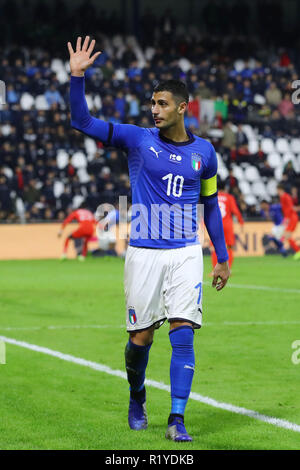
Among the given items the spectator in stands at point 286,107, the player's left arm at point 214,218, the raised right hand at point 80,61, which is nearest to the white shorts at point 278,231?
the spectator in stands at point 286,107

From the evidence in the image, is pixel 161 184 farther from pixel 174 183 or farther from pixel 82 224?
pixel 82 224

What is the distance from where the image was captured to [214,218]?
21.3 ft

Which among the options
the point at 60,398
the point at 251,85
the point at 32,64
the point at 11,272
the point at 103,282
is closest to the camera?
the point at 60,398

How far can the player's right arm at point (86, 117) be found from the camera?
5809mm

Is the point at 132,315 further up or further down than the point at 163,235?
further down

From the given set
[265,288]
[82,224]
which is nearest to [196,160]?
[265,288]

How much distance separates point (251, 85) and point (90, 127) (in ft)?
95.4

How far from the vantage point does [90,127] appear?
5.93 metres

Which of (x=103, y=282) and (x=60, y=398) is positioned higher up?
(x=60, y=398)

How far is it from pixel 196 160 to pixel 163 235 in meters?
0.54

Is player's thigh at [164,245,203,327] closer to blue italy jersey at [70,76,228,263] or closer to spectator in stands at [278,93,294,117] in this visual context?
blue italy jersey at [70,76,228,263]

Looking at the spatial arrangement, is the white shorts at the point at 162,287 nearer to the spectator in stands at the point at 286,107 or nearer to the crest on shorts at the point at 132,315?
the crest on shorts at the point at 132,315
